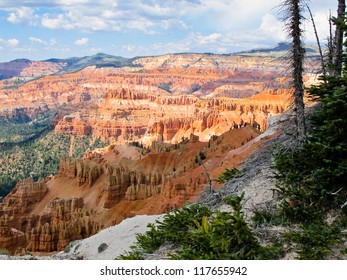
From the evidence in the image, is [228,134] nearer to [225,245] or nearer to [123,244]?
[123,244]

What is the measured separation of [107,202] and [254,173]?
99.3ft

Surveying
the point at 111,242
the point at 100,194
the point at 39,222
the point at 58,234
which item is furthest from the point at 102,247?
the point at 100,194

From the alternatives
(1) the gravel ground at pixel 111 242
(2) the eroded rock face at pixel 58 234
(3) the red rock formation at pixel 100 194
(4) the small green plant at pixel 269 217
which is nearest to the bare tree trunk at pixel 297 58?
(4) the small green plant at pixel 269 217

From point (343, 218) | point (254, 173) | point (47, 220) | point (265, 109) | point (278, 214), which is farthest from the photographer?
point (265, 109)

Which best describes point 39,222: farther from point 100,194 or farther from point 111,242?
point 111,242

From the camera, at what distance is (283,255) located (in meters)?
9.17

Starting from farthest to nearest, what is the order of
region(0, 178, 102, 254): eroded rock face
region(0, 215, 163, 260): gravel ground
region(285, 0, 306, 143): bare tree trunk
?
region(0, 178, 102, 254): eroded rock face < region(0, 215, 163, 260): gravel ground < region(285, 0, 306, 143): bare tree trunk

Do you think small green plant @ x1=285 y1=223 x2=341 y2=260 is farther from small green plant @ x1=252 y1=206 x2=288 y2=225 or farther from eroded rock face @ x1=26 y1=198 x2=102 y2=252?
eroded rock face @ x1=26 y1=198 x2=102 y2=252

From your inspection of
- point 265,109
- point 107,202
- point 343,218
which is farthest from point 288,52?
point 265,109

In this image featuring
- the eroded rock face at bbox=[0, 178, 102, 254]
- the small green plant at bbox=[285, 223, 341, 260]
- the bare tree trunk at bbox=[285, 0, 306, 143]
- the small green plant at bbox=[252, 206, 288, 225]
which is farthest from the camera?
the eroded rock face at bbox=[0, 178, 102, 254]

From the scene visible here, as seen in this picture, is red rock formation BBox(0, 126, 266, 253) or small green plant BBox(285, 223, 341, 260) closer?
small green plant BBox(285, 223, 341, 260)

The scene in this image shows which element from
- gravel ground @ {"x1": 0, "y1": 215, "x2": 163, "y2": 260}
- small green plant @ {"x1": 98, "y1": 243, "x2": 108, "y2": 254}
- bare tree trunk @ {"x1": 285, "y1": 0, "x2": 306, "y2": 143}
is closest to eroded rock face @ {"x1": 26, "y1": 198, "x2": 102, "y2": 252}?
gravel ground @ {"x1": 0, "y1": 215, "x2": 163, "y2": 260}

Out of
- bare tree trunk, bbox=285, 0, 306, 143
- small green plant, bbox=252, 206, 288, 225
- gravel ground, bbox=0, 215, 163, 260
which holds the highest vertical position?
bare tree trunk, bbox=285, 0, 306, 143

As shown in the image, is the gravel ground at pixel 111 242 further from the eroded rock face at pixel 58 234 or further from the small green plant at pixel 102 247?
the eroded rock face at pixel 58 234
